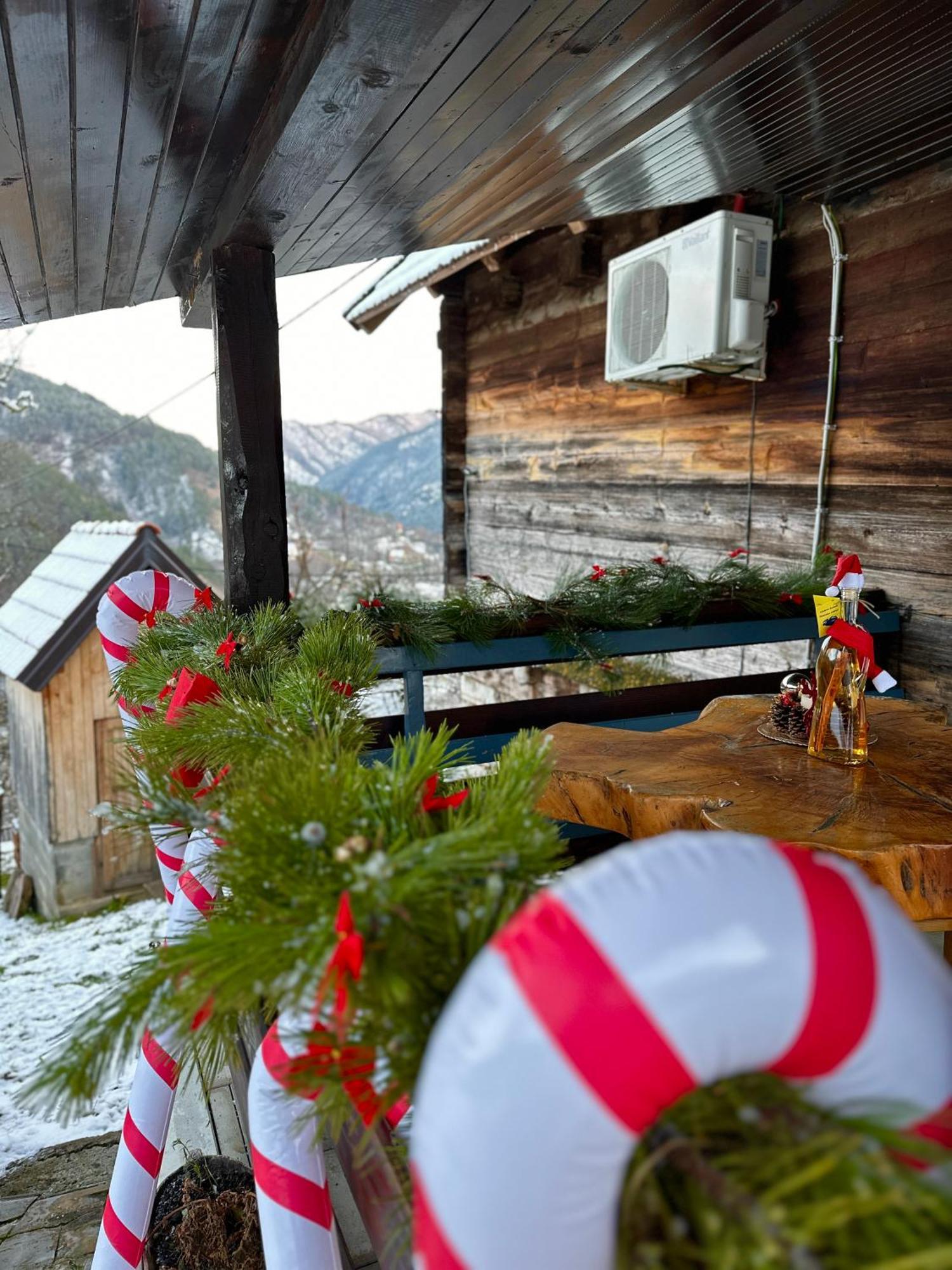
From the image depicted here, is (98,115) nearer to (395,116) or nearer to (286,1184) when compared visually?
(395,116)

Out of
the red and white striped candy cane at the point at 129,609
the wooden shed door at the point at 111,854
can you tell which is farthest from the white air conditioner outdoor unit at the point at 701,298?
the wooden shed door at the point at 111,854

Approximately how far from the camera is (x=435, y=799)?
882 millimetres

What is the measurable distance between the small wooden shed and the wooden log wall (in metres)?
2.60

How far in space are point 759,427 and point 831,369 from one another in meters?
0.47

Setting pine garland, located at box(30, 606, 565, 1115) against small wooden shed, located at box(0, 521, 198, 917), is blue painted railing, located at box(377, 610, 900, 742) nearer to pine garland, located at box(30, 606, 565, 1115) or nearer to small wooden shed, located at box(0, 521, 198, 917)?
pine garland, located at box(30, 606, 565, 1115)

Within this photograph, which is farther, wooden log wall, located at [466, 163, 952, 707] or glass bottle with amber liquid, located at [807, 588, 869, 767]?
wooden log wall, located at [466, 163, 952, 707]

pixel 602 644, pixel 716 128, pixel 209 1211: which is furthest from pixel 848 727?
pixel 716 128

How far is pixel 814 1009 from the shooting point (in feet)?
1.52

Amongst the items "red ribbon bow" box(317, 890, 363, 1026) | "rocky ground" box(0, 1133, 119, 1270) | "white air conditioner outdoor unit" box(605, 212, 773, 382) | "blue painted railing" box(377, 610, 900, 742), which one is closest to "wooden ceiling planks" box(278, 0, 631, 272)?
"blue painted railing" box(377, 610, 900, 742)

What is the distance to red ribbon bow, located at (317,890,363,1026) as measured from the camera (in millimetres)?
589

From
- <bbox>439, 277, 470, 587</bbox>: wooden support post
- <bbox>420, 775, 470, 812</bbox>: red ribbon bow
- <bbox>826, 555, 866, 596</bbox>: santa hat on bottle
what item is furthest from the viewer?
<bbox>439, 277, 470, 587</bbox>: wooden support post

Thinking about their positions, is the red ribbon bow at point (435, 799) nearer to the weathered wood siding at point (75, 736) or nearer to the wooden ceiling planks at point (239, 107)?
the wooden ceiling planks at point (239, 107)

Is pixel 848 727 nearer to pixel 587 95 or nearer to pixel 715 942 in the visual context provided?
pixel 587 95

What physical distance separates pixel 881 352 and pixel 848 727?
6.56 feet
